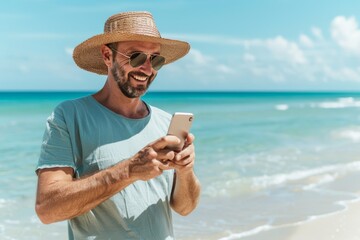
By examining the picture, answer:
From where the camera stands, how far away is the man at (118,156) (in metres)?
2.28

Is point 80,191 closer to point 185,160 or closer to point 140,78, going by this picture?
point 185,160

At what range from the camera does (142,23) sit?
8.93ft

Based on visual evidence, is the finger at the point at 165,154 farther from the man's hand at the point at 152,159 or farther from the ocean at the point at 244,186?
the ocean at the point at 244,186

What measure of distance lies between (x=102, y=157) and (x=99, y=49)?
0.70 m

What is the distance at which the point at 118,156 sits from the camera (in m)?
2.49

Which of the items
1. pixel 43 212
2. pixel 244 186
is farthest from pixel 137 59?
pixel 244 186

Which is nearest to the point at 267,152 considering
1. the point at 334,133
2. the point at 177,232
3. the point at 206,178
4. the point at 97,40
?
the point at 206,178

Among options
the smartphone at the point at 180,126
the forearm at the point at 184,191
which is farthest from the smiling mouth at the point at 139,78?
the forearm at the point at 184,191

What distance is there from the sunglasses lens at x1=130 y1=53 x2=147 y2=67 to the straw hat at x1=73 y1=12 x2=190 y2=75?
9 cm

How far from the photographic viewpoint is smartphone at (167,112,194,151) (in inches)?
91.7

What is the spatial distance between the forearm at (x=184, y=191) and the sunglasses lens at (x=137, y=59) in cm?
56

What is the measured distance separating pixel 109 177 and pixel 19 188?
25.1 ft

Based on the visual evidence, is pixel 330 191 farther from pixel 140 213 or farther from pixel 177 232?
pixel 140 213

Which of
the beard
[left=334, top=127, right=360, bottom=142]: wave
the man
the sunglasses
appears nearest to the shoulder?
the man
